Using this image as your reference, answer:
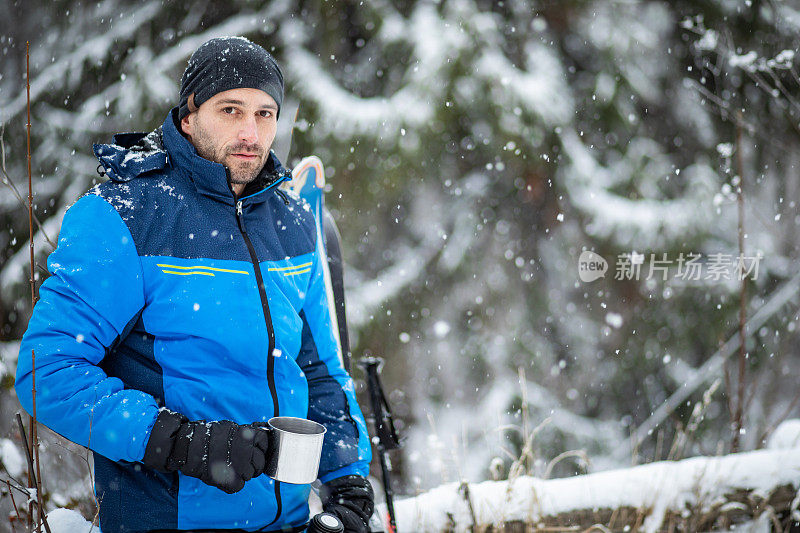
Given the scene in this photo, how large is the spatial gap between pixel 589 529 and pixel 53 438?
2790 millimetres

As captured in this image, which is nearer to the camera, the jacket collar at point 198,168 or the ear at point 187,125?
the jacket collar at point 198,168

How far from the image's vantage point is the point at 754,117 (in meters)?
5.71

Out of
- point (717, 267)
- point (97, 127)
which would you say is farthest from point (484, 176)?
point (97, 127)

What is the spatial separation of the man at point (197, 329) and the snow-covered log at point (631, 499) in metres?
1.18

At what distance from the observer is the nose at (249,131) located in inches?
61.3

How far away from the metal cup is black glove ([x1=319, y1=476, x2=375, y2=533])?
0.32 meters

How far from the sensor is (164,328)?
138 centimetres

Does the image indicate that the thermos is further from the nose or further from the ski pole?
the nose

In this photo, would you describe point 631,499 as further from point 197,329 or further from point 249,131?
point 249,131

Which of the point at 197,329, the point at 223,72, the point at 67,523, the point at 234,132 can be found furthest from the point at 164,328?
the point at 67,523

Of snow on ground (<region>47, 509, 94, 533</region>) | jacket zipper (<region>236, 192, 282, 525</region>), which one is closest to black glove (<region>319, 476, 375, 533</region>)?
jacket zipper (<region>236, 192, 282, 525</region>)

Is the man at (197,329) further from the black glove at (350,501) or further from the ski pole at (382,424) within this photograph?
the ski pole at (382,424)

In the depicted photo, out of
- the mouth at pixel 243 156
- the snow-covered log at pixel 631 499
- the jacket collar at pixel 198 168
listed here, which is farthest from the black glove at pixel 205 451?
the snow-covered log at pixel 631 499

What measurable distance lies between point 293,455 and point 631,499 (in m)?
2.35
